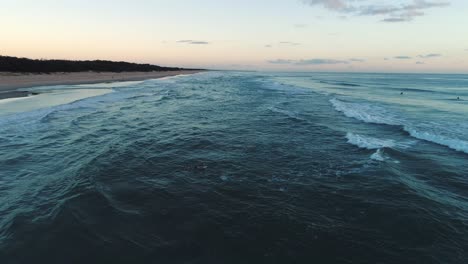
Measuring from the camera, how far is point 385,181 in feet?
Result: 30.6

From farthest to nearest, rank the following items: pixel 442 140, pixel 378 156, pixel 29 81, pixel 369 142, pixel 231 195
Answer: pixel 29 81, pixel 442 140, pixel 369 142, pixel 378 156, pixel 231 195

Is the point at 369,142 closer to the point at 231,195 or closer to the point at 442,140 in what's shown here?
the point at 442,140

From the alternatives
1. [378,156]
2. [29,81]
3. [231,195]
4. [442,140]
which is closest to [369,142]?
[378,156]

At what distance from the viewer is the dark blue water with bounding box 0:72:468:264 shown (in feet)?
19.1

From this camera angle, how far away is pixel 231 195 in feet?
26.7

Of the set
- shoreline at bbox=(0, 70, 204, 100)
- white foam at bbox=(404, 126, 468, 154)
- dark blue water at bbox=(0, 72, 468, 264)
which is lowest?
dark blue water at bbox=(0, 72, 468, 264)

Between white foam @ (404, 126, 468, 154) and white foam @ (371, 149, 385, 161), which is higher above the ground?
white foam @ (404, 126, 468, 154)

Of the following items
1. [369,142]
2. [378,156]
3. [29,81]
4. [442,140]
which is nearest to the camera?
[378,156]

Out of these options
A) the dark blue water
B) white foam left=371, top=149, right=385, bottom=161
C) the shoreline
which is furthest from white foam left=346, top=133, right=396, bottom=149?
the shoreline

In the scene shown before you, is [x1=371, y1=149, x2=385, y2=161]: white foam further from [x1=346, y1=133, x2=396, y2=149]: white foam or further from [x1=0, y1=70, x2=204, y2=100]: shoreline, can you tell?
[x1=0, y1=70, x2=204, y2=100]: shoreline

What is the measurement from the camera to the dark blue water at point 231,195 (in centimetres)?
582

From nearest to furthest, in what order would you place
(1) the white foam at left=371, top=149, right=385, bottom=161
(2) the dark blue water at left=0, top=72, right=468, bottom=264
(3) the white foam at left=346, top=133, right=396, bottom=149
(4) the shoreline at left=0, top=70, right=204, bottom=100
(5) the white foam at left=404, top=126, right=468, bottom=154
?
(2) the dark blue water at left=0, top=72, right=468, bottom=264
(1) the white foam at left=371, top=149, right=385, bottom=161
(3) the white foam at left=346, top=133, right=396, bottom=149
(5) the white foam at left=404, top=126, right=468, bottom=154
(4) the shoreline at left=0, top=70, right=204, bottom=100

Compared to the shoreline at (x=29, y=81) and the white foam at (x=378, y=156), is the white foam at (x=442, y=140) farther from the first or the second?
the shoreline at (x=29, y=81)

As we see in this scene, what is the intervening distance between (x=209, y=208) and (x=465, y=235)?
6.23 meters
